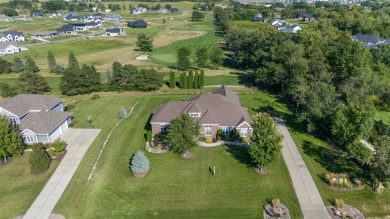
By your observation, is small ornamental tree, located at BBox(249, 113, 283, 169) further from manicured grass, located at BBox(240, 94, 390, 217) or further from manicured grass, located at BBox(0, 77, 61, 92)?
manicured grass, located at BBox(0, 77, 61, 92)

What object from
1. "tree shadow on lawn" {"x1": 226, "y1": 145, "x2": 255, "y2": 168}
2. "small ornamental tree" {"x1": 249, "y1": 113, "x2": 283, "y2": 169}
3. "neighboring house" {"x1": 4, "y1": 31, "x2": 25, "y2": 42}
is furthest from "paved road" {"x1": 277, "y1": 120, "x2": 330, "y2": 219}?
"neighboring house" {"x1": 4, "y1": 31, "x2": 25, "y2": 42}

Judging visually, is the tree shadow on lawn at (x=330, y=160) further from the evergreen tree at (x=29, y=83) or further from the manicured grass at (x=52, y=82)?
the manicured grass at (x=52, y=82)

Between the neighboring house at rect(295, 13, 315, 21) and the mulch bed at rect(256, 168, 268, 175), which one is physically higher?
the neighboring house at rect(295, 13, 315, 21)

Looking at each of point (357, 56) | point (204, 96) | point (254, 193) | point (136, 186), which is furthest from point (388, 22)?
point (136, 186)

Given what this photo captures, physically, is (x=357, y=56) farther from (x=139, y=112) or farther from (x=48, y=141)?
(x=48, y=141)

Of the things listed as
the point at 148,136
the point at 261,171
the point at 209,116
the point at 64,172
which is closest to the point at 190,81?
the point at 209,116
